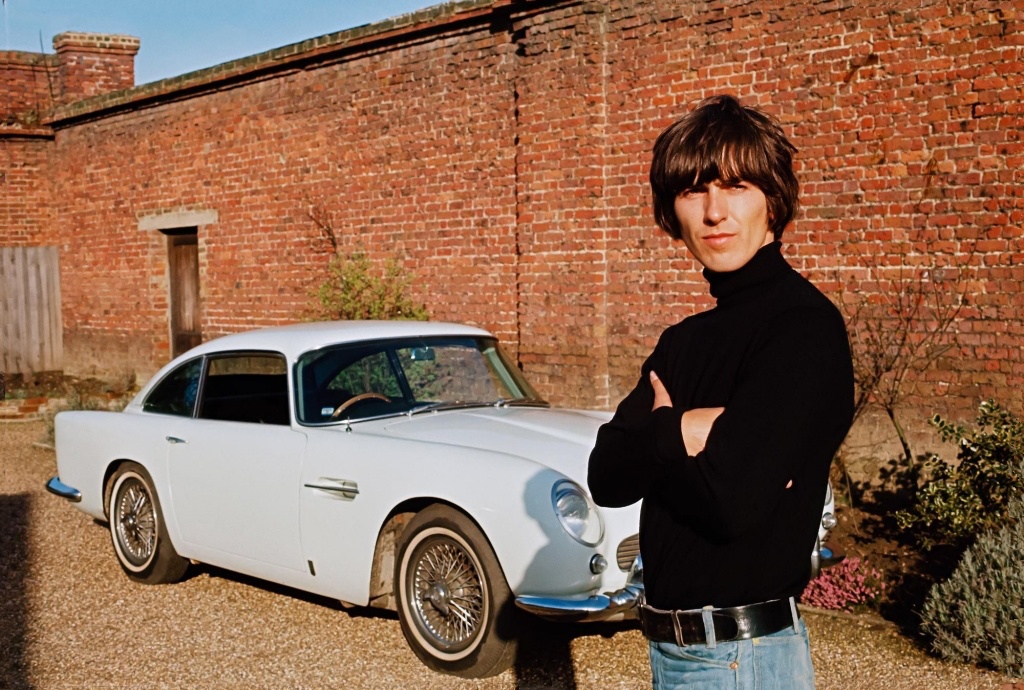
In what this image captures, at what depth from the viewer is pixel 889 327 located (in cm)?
806

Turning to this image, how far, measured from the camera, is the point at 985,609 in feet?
16.9

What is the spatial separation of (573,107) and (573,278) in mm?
1467

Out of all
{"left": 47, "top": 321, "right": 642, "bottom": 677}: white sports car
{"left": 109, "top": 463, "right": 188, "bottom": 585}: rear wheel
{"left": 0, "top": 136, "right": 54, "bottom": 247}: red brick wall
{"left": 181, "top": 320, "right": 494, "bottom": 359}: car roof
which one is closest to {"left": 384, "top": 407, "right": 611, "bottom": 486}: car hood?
{"left": 47, "top": 321, "right": 642, "bottom": 677}: white sports car

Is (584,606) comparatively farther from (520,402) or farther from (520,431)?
(520,402)

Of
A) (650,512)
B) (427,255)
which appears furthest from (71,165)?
(650,512)

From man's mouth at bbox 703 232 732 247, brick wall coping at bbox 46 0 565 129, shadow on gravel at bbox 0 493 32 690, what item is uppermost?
brick wall coping at bbox 46 0 565 129

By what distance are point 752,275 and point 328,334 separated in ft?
14.8

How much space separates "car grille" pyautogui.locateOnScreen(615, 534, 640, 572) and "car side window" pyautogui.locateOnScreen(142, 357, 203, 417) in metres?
3.09

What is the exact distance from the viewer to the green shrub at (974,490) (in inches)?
247

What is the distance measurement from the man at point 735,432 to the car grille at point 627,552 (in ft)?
9.18

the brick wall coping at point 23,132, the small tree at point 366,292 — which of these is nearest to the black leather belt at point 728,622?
the small tree at point 366,292

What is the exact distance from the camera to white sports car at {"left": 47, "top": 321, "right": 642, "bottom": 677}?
5.06m

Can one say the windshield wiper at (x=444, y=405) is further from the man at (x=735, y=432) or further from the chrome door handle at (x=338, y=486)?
the man at (x=735, y=432)

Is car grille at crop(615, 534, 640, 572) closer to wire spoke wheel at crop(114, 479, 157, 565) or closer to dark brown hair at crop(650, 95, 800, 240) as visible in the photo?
dark brown hair at crop(650, 95, 800, 240)
